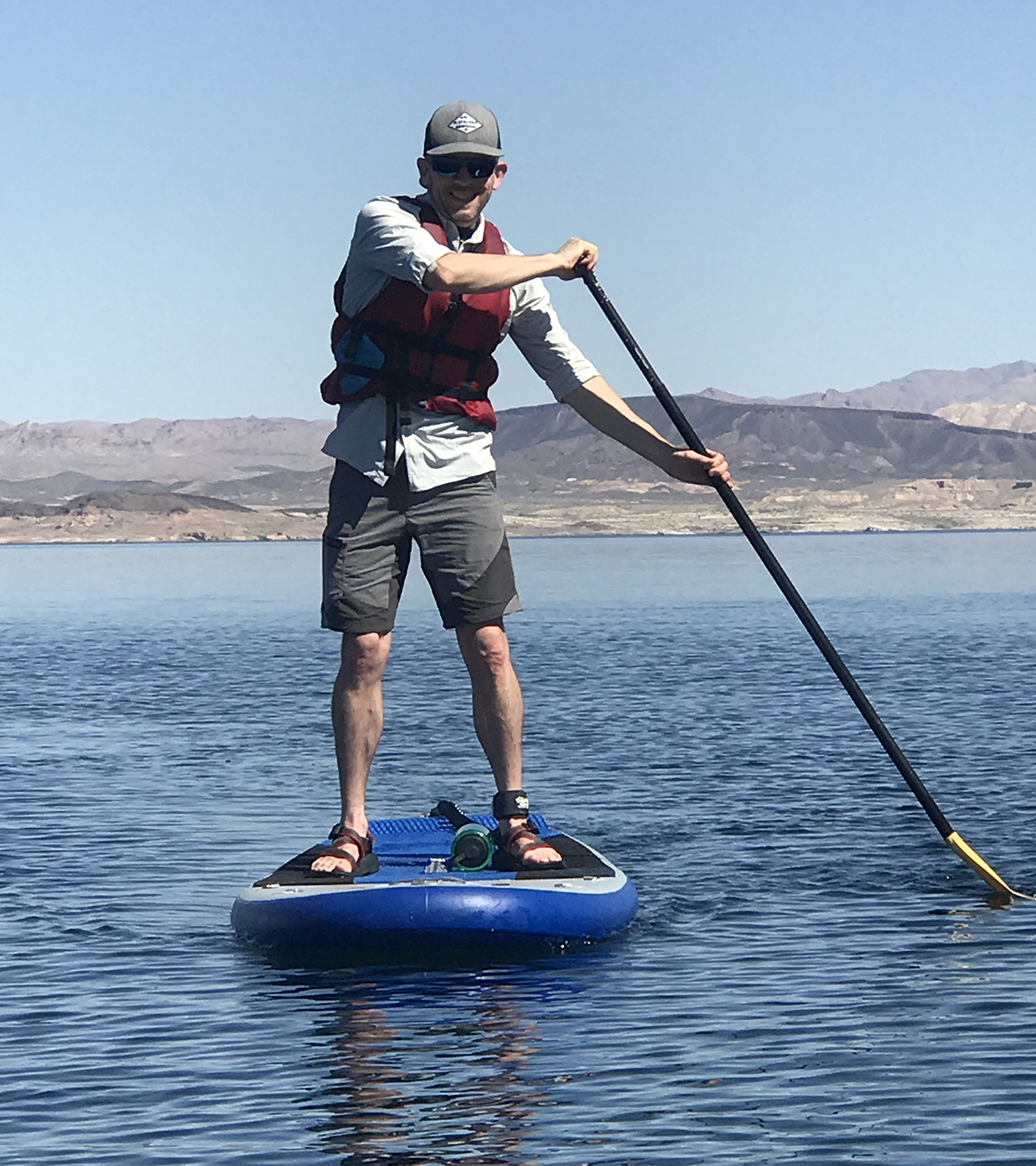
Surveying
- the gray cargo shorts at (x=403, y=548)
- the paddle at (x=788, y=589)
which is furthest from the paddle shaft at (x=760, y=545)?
the gray cargo shorts at (x=403, y=548)

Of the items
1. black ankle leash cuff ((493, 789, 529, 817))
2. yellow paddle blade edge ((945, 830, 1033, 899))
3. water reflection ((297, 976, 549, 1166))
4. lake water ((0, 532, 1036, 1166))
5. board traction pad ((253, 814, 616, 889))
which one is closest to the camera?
water reflection ((297, 976, 549, 1166))

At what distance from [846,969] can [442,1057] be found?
2361mm

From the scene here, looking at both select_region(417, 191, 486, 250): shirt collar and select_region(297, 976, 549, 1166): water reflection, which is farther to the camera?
select_region(417, 191, 486, 250): shirt collar

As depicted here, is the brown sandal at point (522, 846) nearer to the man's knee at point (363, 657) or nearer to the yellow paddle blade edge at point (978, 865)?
the man's knee at point (363, 657)

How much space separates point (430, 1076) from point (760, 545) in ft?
12.7

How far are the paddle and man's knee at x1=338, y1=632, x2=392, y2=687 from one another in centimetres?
177

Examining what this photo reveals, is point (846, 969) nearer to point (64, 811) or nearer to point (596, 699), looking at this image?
point (64, 811)

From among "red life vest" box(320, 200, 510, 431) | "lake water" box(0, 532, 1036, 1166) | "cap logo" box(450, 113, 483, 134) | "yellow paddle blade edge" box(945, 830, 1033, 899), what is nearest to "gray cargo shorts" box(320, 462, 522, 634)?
"red life vest" box(320, 200, 510, 431)

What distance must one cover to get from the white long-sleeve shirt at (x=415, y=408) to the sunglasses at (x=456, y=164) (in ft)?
0.71

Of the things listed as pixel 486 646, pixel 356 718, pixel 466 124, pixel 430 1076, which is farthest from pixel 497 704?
pixel 466 124

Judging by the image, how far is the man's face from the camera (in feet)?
30.9

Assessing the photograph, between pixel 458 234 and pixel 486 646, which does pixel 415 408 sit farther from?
pixel 486 646

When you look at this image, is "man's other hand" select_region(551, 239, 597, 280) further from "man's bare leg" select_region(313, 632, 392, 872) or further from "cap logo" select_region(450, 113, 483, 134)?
"man's bare leg" select_region(313, 632, 392, 872)

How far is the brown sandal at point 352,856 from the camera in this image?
32.3ft
